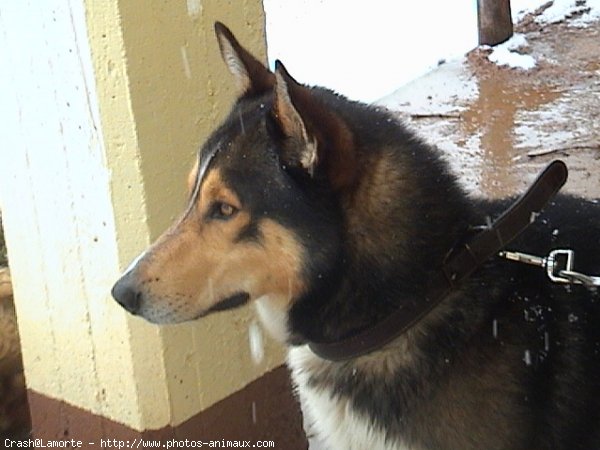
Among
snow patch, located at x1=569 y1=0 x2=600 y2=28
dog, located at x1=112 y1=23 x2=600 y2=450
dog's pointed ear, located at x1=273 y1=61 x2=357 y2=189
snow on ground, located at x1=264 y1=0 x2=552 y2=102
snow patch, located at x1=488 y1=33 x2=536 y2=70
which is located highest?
dog's pointed ear, located at x1=273 y1=61 x2=357 y2=189

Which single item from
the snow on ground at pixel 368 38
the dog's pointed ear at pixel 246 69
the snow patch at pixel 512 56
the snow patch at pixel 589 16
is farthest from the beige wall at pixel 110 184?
the snow patch at pixel 589 16

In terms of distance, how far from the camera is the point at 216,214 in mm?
2598

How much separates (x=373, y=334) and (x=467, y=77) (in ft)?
21.2

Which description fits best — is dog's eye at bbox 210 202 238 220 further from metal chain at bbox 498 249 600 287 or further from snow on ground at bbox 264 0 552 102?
snow on ground at bbox 264 0 552 102

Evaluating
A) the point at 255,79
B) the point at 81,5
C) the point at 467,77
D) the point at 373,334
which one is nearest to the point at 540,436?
the point at 373,334

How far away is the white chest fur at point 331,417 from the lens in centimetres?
265

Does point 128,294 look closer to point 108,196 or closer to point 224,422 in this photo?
point 108,196

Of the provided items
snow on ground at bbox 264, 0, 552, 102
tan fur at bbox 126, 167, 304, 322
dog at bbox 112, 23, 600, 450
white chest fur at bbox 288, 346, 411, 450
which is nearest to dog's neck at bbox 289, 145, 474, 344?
dog at bbox 112, 23, 600, 450

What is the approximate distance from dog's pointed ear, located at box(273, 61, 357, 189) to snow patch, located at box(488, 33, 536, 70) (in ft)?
22.0

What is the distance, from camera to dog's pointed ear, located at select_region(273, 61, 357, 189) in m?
2.39

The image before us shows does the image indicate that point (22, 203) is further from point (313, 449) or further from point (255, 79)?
point (313, 449)

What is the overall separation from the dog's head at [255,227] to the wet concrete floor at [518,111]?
329 cm

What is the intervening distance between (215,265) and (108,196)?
27.8 inches

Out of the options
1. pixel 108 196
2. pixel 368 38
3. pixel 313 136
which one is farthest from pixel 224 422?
pixel 368 38
